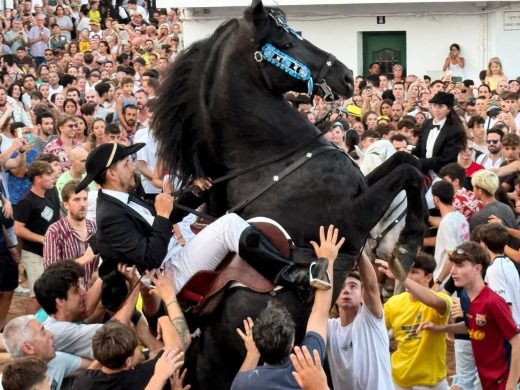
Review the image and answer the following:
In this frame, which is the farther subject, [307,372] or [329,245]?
[329,245]

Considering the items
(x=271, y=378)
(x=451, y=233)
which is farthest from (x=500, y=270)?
(x=271, y=378)

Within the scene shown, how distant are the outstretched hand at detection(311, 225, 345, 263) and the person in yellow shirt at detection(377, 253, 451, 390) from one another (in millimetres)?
Answer: 1881

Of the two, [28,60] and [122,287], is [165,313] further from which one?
[28,60]

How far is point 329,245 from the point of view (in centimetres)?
648

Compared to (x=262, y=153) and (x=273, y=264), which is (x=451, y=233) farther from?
(x=273, y=264)

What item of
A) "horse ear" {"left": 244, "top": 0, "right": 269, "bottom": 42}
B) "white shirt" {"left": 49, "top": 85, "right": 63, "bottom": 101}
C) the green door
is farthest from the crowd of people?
the green door

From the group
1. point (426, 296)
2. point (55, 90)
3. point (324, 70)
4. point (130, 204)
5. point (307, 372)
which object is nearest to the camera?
point (307, 372)

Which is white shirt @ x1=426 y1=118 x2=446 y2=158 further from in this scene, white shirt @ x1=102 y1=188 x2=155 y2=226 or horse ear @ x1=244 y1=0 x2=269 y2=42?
white shirt @ x1=102 y1=188 x2=155 y2=226

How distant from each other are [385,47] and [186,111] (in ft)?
61.5

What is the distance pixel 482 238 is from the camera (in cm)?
888

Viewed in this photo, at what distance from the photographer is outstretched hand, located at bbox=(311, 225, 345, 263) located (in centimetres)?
646

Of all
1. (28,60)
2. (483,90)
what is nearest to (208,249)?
(483,90)

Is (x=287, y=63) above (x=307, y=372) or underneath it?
above

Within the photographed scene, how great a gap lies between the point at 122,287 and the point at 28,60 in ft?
55.0
